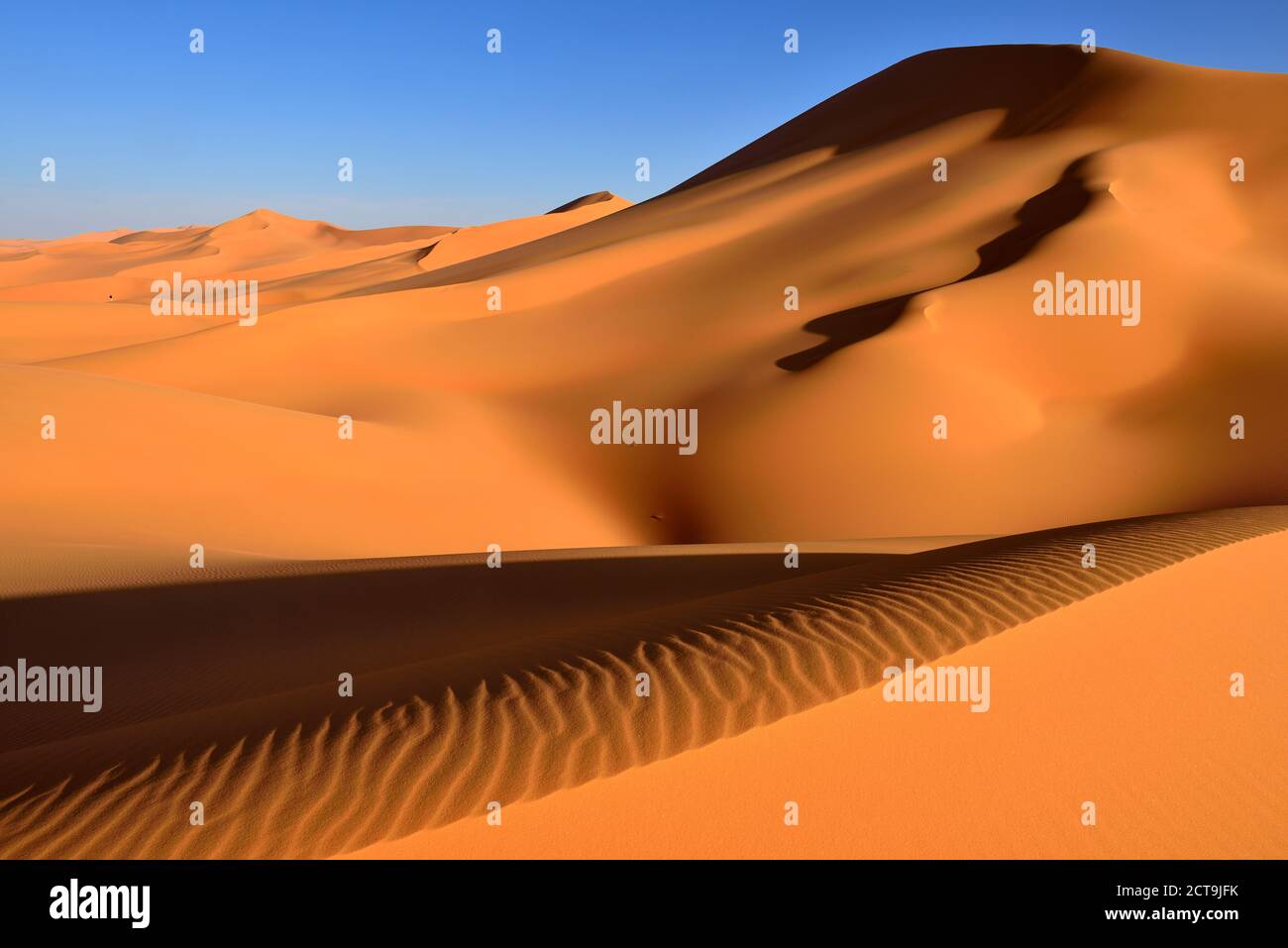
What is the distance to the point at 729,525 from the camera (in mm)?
14352

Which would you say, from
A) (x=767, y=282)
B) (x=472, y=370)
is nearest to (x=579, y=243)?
(x=767, y=282)

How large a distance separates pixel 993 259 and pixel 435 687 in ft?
64.3

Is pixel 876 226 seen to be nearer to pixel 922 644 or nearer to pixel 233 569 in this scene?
pixel 233 569

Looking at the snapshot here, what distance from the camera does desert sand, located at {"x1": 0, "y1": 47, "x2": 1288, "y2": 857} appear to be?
332 cm

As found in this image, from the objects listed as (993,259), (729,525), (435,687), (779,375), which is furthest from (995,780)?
(993,259)

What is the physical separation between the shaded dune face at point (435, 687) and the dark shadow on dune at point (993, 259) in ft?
35.7

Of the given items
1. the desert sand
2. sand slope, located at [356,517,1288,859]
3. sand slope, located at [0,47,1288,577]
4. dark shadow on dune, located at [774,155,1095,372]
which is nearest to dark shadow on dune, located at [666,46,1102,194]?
the desert sand

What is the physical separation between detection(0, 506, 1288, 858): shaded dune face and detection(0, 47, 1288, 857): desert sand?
0.09 feet

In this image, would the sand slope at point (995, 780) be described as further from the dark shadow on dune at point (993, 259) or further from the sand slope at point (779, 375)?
the dark shadow on dune at point (993, 259)

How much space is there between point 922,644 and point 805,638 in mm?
532

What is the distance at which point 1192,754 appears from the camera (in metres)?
3.50

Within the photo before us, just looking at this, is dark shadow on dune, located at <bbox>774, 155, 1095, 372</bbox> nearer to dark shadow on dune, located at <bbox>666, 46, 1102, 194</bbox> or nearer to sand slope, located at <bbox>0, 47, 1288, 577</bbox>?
sand slope, located at <bbox>0, 47, 1288, 577</bbox>

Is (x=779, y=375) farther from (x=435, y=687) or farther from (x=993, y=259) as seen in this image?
(x=435, y=687)
